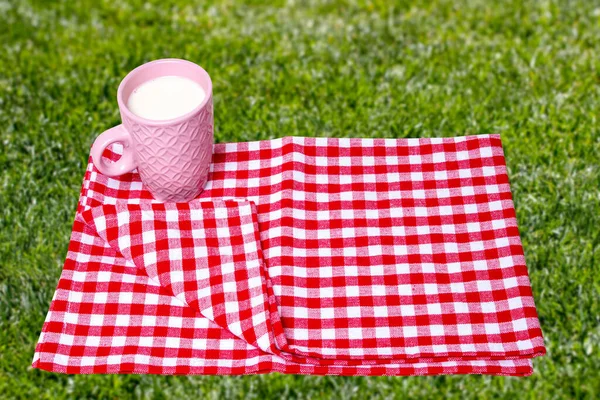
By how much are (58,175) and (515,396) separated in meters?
1.65

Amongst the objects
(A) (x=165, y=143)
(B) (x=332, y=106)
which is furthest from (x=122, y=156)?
(B) (x=332, y=106)

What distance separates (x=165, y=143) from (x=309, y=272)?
0.42m

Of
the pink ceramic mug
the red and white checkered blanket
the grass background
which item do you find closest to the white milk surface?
the pink ceramic mug

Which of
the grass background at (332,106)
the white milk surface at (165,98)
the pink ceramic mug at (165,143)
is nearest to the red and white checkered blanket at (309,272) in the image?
the pink ceramic mug at (165,143)

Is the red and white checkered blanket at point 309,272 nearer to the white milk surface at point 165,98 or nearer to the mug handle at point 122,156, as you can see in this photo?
the mug handle at point 122,156

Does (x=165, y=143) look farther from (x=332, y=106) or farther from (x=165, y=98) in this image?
(x=332, y=106)

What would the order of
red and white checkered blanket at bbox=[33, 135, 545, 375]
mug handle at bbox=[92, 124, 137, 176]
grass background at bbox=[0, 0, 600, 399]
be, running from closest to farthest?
1. red and white checkered blanket at bbox=[33, 135, 545, 375]
2. mug handle at bbox=[92, 124, 137, 176]
3. grass background at bbox=[0, 0, 600, 399]

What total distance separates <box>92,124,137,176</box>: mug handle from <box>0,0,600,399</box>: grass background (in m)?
0.72

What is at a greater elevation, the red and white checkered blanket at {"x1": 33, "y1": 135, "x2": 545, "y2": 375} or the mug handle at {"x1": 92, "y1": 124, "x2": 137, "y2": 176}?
the mug handle at {"x1": 92, "y1": 124, "x2": 137, "y2": 176}

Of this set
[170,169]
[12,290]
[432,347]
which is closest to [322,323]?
[432,347]

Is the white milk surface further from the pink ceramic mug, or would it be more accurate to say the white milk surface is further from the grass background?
the grass background

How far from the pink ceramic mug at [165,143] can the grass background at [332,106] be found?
0.72 m

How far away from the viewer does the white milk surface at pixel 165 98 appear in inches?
61.9

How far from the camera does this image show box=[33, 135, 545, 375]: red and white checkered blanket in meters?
1.46
